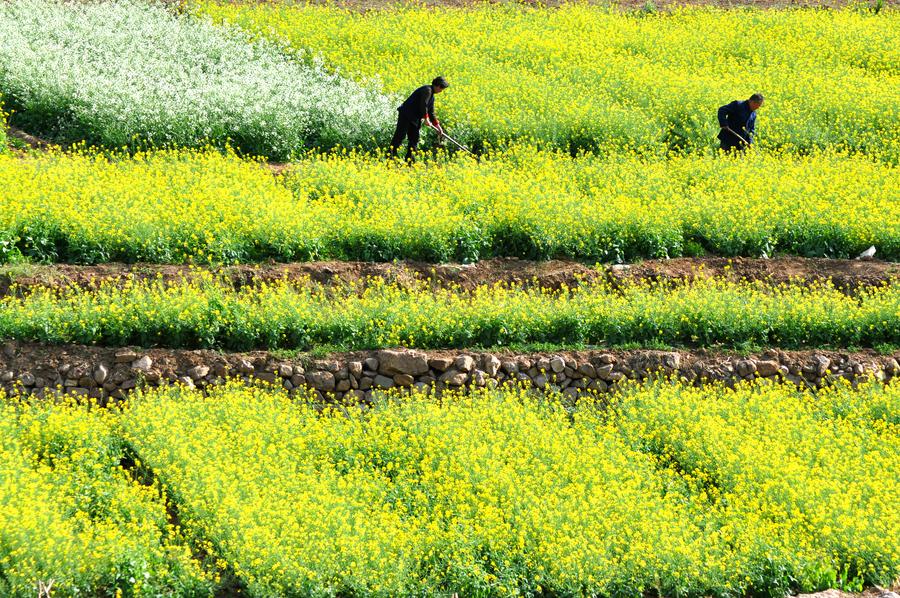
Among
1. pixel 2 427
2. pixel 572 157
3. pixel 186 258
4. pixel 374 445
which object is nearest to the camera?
pixel 2 427

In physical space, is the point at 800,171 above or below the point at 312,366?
above

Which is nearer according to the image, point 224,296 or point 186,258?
point 224,296

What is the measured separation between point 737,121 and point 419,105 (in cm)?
522

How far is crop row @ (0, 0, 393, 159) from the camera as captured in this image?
17.7 meters

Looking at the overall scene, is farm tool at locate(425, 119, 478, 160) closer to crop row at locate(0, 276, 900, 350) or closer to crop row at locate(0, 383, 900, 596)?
crop row at locate(0, 276, 900, 350)

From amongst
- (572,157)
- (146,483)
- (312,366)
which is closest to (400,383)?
(312,366)

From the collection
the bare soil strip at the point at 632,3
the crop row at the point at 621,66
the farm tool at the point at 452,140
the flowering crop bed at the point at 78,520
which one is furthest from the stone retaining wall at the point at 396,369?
the bare soil strip at the point at 632,3

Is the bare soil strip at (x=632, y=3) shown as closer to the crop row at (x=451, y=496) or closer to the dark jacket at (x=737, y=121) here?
the dark jacket at (x=737, y=121)

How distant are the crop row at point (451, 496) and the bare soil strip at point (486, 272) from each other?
213 centimetres

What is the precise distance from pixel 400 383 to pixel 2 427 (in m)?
4.03

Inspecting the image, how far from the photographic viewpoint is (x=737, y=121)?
61.2 feet

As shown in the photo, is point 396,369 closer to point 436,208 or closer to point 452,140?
point 436,208

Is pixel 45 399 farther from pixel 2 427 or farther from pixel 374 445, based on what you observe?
pixel 374 445

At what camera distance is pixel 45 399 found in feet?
38.9
